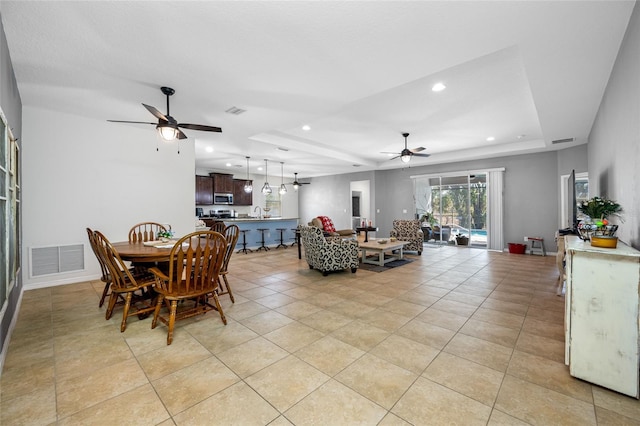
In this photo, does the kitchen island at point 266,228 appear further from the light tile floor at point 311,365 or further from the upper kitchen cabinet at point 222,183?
the light tile floor at point 311,365

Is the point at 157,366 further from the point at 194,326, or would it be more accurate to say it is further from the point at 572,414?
the point at 572,414

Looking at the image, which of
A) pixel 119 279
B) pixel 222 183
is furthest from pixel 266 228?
pixel 119 279

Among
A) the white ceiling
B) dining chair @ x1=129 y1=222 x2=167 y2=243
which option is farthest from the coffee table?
dining chair @ x1=129 y1=222 x2=167 y2=243

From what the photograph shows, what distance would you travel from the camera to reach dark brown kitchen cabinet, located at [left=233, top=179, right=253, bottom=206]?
33.8 ft

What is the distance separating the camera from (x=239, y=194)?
1043 centimetres

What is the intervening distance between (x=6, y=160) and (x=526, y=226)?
31.5ft

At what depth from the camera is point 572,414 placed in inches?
62.4

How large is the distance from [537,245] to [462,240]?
181 centimetres

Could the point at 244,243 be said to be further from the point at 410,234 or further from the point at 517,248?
the point at 517,248

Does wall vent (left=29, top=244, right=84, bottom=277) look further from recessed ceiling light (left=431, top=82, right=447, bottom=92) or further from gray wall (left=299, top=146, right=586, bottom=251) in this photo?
gray wall (left=299, top=146, right=586, bottom=251)

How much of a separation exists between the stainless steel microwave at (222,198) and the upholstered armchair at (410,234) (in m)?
6.15

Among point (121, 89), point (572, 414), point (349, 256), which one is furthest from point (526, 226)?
point (121, 89)

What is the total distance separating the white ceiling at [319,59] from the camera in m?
2.13

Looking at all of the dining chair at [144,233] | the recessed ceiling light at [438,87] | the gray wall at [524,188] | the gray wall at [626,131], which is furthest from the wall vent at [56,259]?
the gray wall at [524,188]
